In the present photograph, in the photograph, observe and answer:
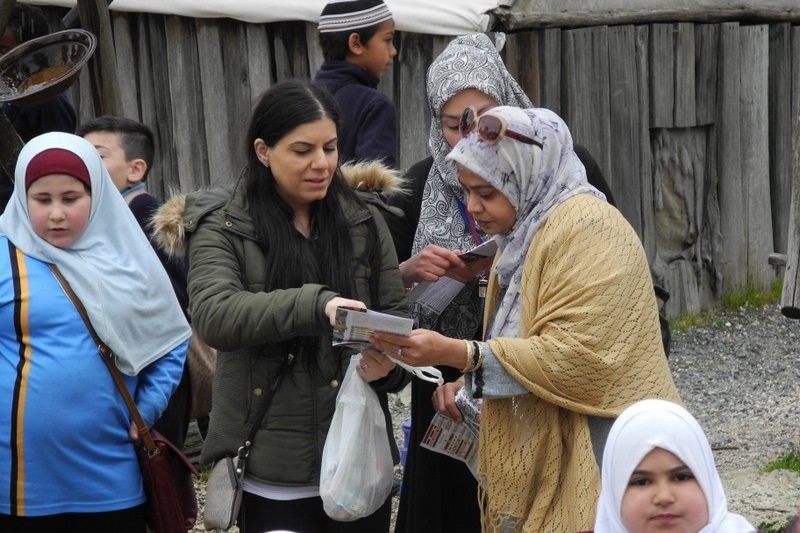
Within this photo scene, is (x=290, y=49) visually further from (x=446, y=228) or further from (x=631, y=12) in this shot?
(x=446, y=228)

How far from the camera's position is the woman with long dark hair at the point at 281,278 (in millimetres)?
3506

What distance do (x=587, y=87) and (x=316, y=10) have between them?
1.89 meters

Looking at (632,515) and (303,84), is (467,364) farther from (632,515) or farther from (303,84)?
(303,84)

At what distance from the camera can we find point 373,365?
343 centimetres

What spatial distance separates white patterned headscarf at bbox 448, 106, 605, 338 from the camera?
3180 mm

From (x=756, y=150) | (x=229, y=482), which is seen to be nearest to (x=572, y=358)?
(x=229, y=482)

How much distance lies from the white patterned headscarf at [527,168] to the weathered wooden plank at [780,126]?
19.2ft

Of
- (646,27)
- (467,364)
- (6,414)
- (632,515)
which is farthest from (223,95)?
(632,515)

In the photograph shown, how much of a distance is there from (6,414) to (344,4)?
2.74m

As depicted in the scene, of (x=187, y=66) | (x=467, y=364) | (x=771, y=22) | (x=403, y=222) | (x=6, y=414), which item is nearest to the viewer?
(x=467, y=364)

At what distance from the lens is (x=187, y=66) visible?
301 inches

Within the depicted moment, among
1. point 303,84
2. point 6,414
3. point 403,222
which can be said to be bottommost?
point 6,414

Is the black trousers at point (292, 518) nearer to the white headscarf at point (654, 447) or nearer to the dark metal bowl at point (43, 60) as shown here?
the white headscarf at point (654, 447)

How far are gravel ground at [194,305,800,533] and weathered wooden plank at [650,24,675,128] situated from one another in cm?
145
